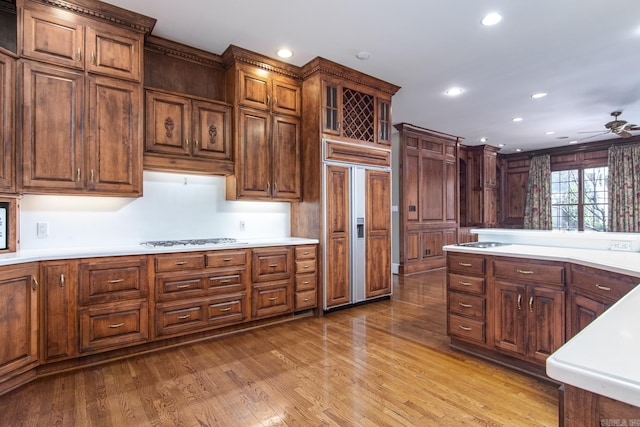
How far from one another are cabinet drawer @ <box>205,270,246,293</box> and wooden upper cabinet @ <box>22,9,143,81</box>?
1.92m

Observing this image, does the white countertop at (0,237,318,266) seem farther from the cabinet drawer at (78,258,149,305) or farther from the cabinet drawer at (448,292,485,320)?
the cabinet drawer at (448,292,485,320)

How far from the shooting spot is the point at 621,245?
2461 mm

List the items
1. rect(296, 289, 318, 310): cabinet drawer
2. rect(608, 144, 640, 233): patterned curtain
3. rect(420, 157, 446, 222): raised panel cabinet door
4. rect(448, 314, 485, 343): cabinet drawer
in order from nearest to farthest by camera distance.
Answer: rect(448, 314, 485, 343): cabinet drawer < rect(296, 289, 318, 310): cabinet drawer < rect(420, 157, 446, 222): raised panel cabinet door < rect(608, 144, 640, 233): patterned curtain

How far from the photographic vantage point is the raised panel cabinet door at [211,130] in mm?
3352

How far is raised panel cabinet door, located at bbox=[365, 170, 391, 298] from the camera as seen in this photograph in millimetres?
4207

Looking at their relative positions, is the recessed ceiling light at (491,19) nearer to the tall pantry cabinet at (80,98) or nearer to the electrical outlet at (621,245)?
the electrical outlet at (621,245)

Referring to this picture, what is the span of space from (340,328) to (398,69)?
300 centimetres

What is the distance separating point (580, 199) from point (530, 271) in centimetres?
737

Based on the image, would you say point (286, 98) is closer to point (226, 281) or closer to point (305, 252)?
point (305, 252)

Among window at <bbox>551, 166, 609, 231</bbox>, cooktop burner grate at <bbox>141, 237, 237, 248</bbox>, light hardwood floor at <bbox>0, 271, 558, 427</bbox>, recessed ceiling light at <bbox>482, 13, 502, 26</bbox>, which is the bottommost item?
light hardwood floor at <bbox>0, 271, 558, 427</bbox>

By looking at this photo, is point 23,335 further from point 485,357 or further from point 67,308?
point 485,357

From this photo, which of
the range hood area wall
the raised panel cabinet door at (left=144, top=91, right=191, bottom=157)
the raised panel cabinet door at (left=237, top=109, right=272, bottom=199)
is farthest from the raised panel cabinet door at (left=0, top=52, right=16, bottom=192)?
the raised panel cabinet door at (left=237, top=109, right=272, bottom=199)

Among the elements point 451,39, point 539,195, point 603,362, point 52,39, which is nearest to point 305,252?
point 451,39

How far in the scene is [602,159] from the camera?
25.1ft
